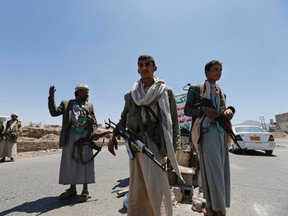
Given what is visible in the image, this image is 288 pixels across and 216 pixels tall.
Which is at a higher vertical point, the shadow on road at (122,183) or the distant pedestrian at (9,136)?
the distant pedestrian at (9,136)

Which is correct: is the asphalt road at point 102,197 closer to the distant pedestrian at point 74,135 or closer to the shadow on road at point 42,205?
the shadow on road at point 42,205

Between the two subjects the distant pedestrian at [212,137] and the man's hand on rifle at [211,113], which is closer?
the distant pedestrian at [212,137]

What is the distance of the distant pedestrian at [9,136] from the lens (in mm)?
9305

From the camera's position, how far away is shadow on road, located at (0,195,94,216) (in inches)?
127

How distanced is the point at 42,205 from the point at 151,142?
2434 mm

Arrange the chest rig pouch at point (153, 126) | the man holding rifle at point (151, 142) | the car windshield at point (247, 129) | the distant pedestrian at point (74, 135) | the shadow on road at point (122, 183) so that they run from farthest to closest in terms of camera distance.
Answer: the car windshield at point (247, 129) → the shadow on road at point (122, 183) → the distant pedestrian at point (74, 135) → the chest rig pouch at point (153, 126) → the man holding rifle at point (151, 142)

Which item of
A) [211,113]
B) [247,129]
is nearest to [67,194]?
[211,113]

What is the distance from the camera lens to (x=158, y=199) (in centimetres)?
205

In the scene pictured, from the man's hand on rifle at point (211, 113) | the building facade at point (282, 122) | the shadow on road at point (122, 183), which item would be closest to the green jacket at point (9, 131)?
the shadow on road at point (122, 183)

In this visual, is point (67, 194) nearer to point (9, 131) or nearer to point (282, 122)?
point (9, 131)

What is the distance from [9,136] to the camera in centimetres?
930

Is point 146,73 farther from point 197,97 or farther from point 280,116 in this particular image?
point 280,116

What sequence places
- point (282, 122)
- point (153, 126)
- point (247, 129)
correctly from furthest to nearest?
point (282, 122), point (247, 129), point (153, 126)

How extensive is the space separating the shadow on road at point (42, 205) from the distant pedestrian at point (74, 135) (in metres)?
0.13
